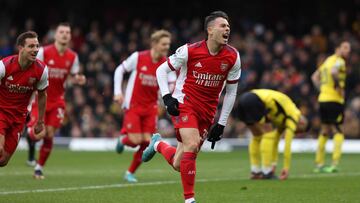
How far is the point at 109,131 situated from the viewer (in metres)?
27.3

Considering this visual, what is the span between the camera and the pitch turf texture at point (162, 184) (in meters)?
12.1

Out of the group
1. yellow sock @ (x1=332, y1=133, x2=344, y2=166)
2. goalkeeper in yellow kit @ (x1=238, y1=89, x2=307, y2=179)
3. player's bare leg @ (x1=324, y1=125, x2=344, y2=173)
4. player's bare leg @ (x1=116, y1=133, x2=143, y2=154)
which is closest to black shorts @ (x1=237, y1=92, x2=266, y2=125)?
goalkeeper in yellow kit @ (x1=238, y1=89, x2=307, y2=179)

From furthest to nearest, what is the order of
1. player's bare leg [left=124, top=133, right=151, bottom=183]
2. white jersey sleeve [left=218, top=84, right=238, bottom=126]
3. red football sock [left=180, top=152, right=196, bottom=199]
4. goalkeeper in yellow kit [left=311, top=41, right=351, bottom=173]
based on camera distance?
goalkeeper in yellow kit [left=311, top=41, right=351, bottom=173] < player's bare leg [left=124, top=133, right=151, bottom=183] < white jersey sleeve [left=218, top=84, right=238, bottom=126] < red football sock [left=180, top=152, right=196, bottom=199]

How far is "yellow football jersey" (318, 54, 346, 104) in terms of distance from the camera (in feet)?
58.6

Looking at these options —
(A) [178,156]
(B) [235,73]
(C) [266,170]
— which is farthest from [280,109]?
(A) [178,156]

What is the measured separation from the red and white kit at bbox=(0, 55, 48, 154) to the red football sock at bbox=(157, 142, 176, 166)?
1.78m

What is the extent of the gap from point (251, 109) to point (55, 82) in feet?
11.6

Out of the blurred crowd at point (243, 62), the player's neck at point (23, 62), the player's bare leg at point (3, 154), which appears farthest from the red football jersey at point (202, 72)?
the blurred crowd at point (243, 62)

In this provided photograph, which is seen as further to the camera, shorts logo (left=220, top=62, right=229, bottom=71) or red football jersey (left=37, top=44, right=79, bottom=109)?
red football jersey (left=37, top=44, right=79, bottom=109)

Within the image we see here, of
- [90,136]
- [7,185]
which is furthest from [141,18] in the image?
[7,185]

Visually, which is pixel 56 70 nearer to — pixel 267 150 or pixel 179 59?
pixel 267 150

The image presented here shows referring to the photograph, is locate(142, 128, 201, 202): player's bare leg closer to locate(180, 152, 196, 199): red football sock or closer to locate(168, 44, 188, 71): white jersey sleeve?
locate(180, 152, 196, 199): red football sock

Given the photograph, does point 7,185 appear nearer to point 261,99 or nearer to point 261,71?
point 261,99

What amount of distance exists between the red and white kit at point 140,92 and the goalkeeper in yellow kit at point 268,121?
A: 1564mm
